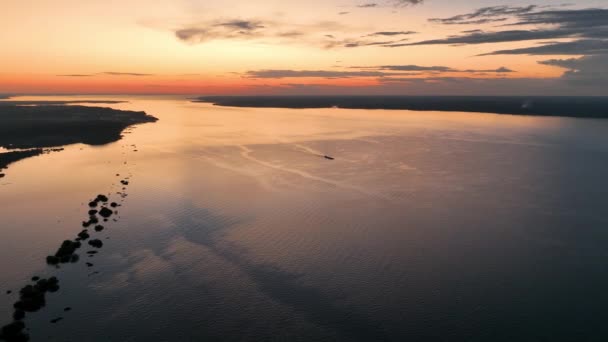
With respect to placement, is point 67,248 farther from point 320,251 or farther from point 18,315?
point 320,251

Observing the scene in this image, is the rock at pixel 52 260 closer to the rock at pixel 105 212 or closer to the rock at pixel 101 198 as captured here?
the rock at pixel 105 212

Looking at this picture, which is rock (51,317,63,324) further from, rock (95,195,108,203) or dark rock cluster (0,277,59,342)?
rock (95,195,108,203)

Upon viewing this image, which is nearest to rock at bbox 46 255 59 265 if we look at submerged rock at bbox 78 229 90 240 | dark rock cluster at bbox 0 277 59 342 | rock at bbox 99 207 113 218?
dark rock cluster at bbox 0 277 59 342

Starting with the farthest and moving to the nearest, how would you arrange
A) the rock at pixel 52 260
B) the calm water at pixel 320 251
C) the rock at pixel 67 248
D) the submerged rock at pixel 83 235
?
the submerged rock at pixel 83 235 → the rock at pixel 67 248 → the rock at pixel 52 260 → the calm water at pixel 320 251

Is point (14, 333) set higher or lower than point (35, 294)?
lower

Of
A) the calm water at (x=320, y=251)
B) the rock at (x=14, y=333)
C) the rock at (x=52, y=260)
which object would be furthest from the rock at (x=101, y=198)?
the rock at (x=14, y=333)

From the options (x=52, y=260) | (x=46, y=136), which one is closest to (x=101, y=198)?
(x=52, y=260)

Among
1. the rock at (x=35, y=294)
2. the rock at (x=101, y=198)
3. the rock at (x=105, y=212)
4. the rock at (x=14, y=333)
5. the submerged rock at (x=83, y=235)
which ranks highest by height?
the rock at (x=101, y=198)

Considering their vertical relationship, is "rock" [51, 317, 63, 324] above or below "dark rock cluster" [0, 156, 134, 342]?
below
